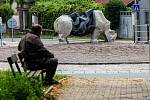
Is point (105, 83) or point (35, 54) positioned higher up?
point (35, 54)

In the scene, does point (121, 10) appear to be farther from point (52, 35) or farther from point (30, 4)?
point (30, 4)

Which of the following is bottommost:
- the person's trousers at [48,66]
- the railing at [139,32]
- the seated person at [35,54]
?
the railing at [139,32]

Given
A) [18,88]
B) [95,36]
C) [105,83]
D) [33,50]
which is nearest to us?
[18,88]

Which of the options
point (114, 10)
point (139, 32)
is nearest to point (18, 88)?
point (139, 32)

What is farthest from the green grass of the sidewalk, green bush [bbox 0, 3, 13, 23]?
green bush [bbox 0, 3, 13, 23]

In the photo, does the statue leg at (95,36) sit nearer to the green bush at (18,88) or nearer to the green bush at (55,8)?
the green bush at (55,8)

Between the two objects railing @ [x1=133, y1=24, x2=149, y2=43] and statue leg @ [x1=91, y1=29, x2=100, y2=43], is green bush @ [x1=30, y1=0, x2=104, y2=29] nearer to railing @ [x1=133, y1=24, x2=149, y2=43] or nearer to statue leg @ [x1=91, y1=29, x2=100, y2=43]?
railing @ [x1=133, y1=24, x2=149, y2=43]

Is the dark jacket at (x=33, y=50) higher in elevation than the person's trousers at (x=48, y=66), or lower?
higher

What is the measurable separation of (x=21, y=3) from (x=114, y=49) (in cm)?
4227

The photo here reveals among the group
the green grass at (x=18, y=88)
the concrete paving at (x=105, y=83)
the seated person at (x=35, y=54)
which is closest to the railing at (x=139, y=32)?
the concrete paving at (x=105, y=83)

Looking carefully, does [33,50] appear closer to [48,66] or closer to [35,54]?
[35,54]

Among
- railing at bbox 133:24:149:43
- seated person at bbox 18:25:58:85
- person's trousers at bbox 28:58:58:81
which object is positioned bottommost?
railing at bbox 133:24:149:43

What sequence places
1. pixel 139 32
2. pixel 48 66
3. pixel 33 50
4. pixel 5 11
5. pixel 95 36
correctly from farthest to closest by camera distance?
pixel 5 11
pixel 139 32
pixel 95 36
pixel 48 66
pixel 33 50

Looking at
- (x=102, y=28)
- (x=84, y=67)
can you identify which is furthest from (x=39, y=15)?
(x=84, y=67)
